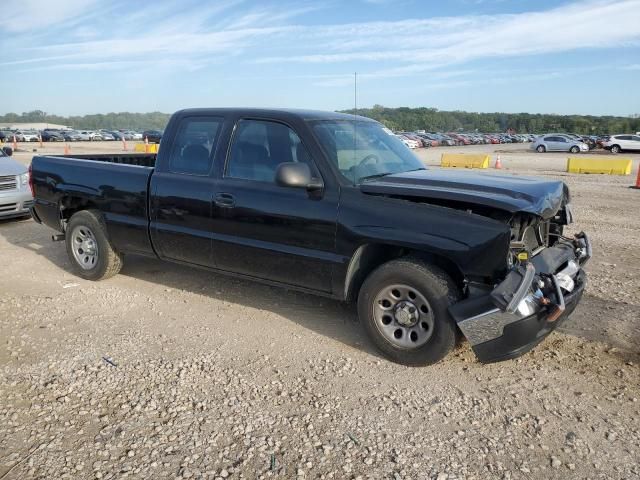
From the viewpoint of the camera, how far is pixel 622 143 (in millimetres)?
37938

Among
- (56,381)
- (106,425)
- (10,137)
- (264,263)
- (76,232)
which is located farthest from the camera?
(10,137)

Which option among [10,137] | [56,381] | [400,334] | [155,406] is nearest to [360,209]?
[400,334]

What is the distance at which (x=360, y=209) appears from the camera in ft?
13.0

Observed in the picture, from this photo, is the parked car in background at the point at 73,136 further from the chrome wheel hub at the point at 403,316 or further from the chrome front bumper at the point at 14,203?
the chrome wheel hub at the point at 403,316

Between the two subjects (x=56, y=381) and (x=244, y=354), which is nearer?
(x=56, y=381)

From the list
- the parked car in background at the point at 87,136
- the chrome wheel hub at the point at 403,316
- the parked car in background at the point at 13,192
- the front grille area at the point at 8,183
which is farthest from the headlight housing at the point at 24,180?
the parked car in background at the point at 87,136

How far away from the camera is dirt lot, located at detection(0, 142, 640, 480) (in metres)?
2.85

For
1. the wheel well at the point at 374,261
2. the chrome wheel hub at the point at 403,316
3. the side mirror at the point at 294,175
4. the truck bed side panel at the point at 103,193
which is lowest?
the chrome wheel hub at the point at 403,316

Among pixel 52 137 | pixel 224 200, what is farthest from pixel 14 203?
pixel 52 137

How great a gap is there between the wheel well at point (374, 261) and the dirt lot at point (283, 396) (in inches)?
21.2

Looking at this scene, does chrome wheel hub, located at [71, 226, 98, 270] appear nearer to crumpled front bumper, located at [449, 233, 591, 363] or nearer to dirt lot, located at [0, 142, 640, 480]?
dirt lot, located at [0, 142, 640, 480]

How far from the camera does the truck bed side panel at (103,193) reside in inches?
Result: 208

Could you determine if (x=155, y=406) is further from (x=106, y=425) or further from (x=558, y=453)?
(x=558, y=453)

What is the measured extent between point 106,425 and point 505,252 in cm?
270
